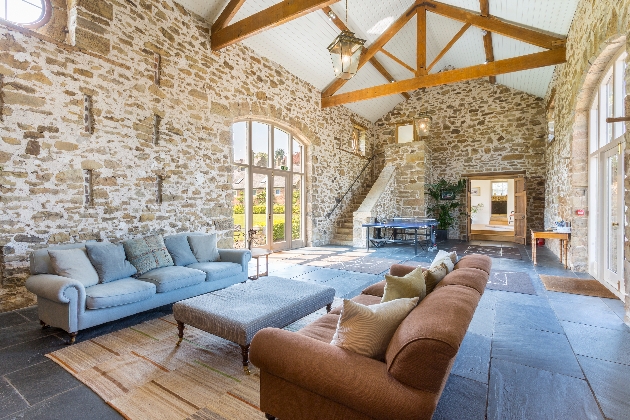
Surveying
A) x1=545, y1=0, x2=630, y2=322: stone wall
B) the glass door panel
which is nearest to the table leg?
x1=545, y1=0, x2=630, y2=322: stone wall

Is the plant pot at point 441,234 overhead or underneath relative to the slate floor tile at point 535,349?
overhead

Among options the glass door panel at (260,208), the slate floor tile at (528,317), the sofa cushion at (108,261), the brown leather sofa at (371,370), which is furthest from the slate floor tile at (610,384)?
the glass door panel at (260,208)

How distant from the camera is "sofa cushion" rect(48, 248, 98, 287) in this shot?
3.13 meters

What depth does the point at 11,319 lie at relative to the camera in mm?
3334

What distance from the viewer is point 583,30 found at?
4508 millimetres

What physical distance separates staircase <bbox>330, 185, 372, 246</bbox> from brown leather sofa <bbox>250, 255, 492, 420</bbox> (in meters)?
7.43

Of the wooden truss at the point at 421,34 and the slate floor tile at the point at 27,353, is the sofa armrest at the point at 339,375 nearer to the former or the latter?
the slate floor tile at the point at 27,353

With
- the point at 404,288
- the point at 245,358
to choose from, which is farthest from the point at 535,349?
the point at 245,358

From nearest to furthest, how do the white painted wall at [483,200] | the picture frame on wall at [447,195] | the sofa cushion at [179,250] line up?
the sofa cushion at [179,250], the picture frame on wall at [447,195], the white painted wall at [483,200]

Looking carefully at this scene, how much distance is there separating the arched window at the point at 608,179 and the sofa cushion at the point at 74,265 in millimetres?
6003

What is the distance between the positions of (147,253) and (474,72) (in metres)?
7.02

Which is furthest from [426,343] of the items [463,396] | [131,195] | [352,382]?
[131,195]

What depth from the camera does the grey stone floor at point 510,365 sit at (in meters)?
1.91

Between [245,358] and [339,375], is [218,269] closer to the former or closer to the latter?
[245,358]
